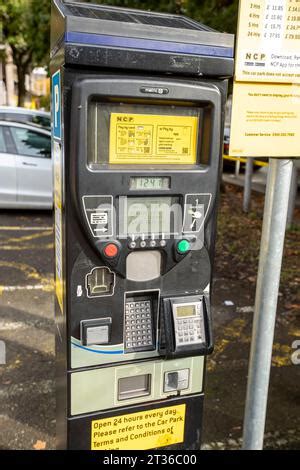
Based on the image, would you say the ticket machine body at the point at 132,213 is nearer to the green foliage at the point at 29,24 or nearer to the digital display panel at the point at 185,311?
the digital display panel at the point at 185,311

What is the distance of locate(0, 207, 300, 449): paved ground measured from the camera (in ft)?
8.98

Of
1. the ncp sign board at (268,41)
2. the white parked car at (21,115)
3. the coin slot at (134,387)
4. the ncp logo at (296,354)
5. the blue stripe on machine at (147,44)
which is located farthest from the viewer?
the white parked car at (21,115)

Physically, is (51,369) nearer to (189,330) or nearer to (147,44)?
(189,330)

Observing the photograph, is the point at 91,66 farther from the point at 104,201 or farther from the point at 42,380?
the point at 42,380

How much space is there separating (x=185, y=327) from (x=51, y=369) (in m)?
1.73

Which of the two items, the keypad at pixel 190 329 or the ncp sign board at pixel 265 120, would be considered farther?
the keypad at pixel 190 329

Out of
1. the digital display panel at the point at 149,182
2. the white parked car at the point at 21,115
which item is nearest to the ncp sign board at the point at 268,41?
the digital display panel at the point at 149,182

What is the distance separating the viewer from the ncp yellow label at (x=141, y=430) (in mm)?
1965

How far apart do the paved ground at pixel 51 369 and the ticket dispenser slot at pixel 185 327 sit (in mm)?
1063

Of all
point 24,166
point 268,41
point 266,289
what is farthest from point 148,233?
point 24,166

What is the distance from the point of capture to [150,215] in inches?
69.6

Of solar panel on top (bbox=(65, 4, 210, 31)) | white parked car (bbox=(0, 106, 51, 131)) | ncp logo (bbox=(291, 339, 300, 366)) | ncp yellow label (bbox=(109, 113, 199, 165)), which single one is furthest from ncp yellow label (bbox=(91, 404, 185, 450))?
white parked car (bbox=(0, 106, 51, 131))
